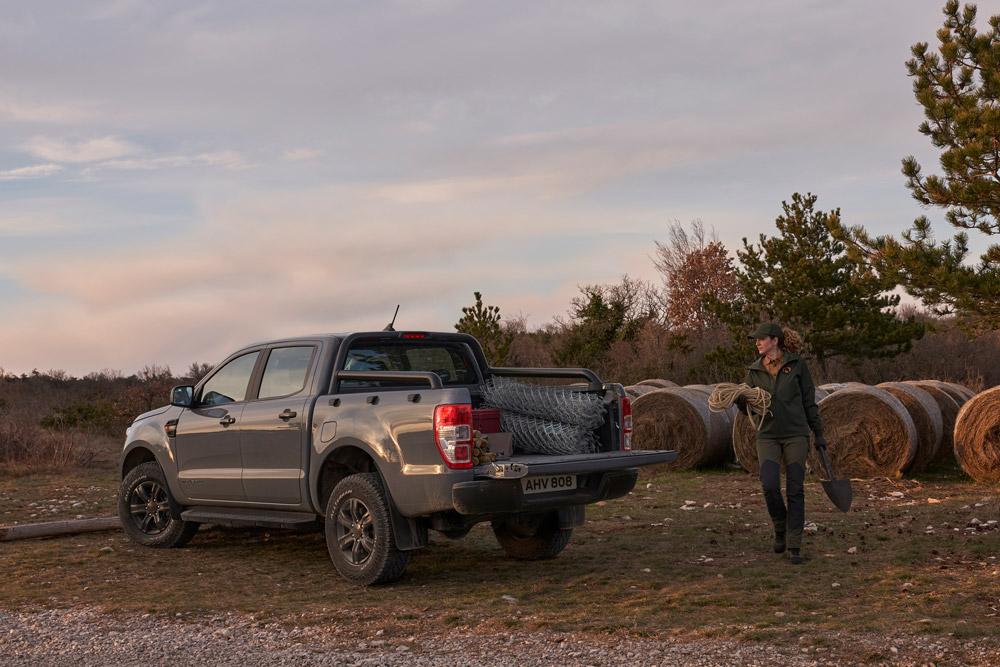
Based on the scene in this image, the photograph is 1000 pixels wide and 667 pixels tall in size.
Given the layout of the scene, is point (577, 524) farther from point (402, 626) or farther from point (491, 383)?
point (402, 626)

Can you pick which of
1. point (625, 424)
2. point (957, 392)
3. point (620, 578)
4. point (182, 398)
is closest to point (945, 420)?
point (957, 392)

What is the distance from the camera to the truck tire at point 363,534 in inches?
283

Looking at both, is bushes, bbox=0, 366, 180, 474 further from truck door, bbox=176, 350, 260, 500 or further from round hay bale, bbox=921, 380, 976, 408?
round hay bale, bbox=921, 380, 976, 408

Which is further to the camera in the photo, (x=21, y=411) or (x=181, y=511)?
(x=21, y=411)

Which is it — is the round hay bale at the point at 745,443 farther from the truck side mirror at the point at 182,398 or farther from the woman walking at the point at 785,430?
the truck side mirror at the point at 182,398

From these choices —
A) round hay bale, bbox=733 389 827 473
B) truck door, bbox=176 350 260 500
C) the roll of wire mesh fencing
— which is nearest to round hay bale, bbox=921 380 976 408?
round hay bale, bbox=733 389 827 473

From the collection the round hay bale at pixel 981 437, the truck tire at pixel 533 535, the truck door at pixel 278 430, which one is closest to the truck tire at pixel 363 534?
the truck door at pixel 278 430

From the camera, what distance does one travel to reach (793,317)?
30797mm

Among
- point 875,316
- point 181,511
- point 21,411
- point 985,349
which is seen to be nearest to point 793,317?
point 875,316

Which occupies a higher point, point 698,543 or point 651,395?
point 651,395

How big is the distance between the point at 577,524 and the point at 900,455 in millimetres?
7171

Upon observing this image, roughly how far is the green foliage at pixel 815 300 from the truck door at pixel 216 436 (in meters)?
22.8

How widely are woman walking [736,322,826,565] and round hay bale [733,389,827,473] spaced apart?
6.72m

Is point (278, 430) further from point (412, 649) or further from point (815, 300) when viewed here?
point (815, 300)
